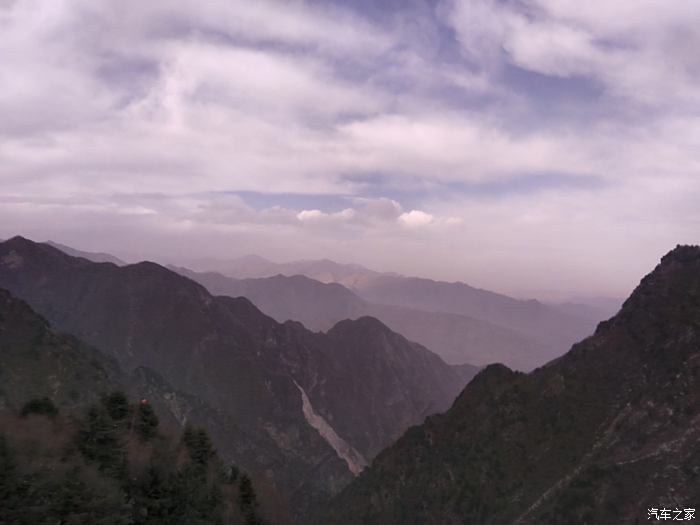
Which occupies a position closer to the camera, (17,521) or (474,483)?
(17,521)

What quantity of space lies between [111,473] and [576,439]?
71.0 metres

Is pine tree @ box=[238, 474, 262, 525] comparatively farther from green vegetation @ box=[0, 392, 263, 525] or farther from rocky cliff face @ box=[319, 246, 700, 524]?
rocky cliff face @ box=[319, 246, 700, 524]

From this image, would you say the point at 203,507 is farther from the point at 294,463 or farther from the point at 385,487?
the point at 294,463

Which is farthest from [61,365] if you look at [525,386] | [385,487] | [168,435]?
[525,386]

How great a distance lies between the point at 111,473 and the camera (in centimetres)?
4184

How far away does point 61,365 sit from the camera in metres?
93.9

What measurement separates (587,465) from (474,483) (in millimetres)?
19992

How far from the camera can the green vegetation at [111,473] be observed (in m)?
32.6

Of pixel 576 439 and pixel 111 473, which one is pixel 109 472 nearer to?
pixel 111 473
